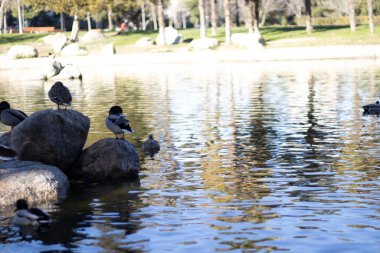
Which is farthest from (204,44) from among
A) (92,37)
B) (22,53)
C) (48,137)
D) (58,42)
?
(48,137)

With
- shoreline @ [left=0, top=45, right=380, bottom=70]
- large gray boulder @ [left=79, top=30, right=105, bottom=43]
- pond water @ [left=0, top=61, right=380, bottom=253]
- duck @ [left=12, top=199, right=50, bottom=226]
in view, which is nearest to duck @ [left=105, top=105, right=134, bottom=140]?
pond water @ [left=0, top=61, right=380, bottom=253]

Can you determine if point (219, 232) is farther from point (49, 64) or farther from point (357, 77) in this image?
point (49, 64)

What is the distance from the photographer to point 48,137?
17.7 metres

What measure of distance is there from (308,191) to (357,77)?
3128 cm

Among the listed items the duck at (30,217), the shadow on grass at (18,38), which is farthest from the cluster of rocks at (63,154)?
the shadow on grass at (18,38)

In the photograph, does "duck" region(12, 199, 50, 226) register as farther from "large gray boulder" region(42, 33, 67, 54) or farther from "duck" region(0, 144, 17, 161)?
"large gray boulder" region(42, 33, 67, 54)

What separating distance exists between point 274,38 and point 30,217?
72846 millimetres

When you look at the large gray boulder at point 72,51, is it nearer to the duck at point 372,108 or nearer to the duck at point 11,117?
the duck at point 372,108

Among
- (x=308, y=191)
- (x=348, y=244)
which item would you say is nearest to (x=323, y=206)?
(x=308, y=191)

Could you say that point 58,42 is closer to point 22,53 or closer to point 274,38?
point 22,53

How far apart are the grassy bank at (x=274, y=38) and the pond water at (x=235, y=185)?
40.2 meters

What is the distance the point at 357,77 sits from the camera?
1821 inches

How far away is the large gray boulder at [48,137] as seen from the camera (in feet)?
57.8

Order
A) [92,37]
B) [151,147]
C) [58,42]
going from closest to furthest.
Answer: [151,147] → [58,42] → [92,37]
